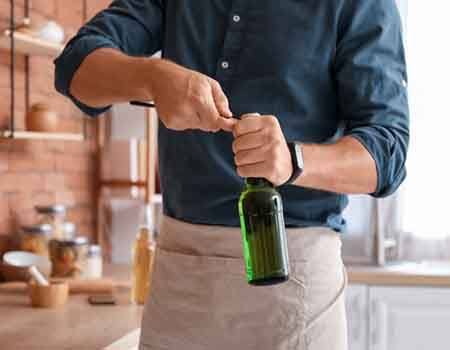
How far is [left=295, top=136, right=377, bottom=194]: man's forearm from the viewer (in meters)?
0.92

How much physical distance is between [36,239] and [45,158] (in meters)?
0.30

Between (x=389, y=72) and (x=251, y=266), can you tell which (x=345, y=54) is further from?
(x=251, y=266)

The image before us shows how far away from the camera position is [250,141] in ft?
2.78

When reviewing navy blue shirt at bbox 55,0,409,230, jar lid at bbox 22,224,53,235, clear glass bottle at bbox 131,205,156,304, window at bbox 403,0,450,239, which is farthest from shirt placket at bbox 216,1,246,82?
window at bbox 403,0,450,239

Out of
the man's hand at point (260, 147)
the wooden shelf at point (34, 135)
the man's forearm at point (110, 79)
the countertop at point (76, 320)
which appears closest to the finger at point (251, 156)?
the man's hand at point (260, 147)

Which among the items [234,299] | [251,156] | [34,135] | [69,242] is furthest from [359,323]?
[251,156]

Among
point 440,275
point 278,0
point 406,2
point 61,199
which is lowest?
point 440,275

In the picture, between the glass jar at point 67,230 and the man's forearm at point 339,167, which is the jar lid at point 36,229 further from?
the man's forearm at point 339,167

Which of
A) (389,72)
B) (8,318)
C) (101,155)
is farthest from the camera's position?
(101,155)

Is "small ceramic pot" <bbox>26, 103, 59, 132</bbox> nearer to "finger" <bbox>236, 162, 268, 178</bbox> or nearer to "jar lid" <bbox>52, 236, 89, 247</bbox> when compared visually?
"jar lid" <bbox>52, 236, 89, 247</bbox>

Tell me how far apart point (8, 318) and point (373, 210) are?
117 centimetres

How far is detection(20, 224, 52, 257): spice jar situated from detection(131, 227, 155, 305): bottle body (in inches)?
14.1

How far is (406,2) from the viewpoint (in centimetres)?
231

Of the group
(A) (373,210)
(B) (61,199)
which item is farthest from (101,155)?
(A) (373,210)
